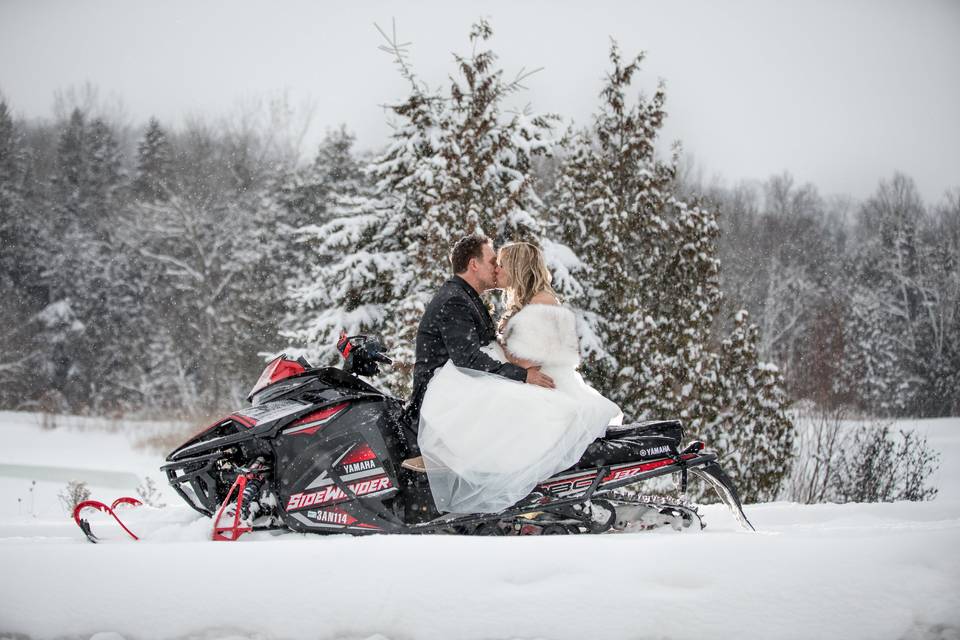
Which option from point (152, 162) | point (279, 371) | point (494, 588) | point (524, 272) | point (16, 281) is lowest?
point (494, 588)

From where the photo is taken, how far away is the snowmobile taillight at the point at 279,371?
3836mm

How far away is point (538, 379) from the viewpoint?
12.0ft

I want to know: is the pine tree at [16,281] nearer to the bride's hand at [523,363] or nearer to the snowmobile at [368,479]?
the snowmobile at [368,479]

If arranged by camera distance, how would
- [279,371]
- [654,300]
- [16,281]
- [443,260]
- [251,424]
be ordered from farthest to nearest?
[16,281] < [654,300] < [443,260] < [279,371] < [251,424]

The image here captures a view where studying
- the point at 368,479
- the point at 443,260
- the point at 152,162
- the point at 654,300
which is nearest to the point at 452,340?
the point at 368,479

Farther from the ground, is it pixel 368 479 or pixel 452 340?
pixel 452 340

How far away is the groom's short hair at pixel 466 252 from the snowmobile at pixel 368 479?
3.19 feet

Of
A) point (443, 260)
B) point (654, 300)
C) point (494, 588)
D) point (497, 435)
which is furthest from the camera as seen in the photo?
point (654, 300)

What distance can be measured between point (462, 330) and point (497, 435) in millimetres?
620

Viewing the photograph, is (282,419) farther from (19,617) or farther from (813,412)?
(813,412)

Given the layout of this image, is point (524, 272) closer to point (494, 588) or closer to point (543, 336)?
point (543, 336)

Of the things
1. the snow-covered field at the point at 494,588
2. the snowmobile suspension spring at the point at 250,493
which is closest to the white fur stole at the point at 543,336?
the snow-covered field at the point at 494,588

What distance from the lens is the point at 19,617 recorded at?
2.33 meters

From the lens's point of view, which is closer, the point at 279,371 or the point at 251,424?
the point at 251,424
